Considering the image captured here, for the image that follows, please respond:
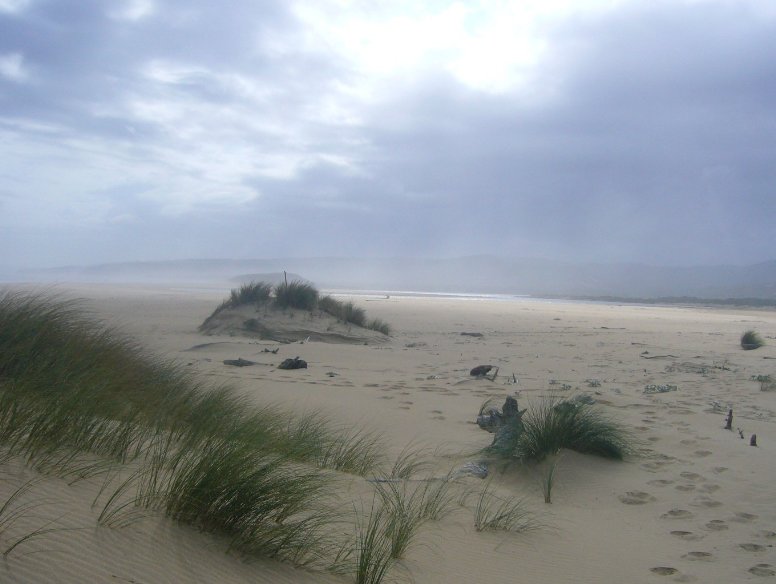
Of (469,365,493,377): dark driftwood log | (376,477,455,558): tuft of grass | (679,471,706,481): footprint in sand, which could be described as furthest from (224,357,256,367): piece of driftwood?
(679,471,706,481): footprint in sand

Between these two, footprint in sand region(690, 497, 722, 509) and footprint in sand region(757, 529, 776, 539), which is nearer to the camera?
footprint in sand region(757, 529, 776, 539)

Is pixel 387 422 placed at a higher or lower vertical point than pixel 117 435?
lower

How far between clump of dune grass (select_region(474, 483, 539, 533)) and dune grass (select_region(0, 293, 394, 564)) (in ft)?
3.47

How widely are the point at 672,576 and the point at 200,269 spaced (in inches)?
7512

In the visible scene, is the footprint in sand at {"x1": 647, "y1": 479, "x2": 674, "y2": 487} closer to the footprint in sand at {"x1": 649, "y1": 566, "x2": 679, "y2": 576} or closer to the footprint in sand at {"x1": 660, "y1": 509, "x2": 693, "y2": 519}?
the footprint in sand at {"x1": 660, "y1": 509, "x2": 693, "y2": 519}

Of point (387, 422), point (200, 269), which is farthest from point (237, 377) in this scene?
point (200, 269)

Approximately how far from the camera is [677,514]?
14.2ft

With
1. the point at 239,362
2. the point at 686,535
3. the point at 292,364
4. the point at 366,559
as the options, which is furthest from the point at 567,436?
Result: the point at 239,362

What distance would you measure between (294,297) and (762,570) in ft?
45.4

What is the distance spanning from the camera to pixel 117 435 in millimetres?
3725

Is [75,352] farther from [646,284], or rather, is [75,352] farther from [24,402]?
[646,284]

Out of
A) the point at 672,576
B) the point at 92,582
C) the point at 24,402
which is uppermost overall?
the point at 24,402

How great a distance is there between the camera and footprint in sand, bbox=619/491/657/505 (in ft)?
15.2

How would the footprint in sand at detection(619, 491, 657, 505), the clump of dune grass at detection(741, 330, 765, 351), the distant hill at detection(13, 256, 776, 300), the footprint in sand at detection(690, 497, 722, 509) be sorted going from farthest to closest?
the distant hill at detection(13, 256, 776, 300) → the clump of dune grass at detection(741, 330, 765, 351) → the footprint in sand at detection(619, 491, 657, 505) → the footprint in sand at detection(690, 497, 722, 509)
